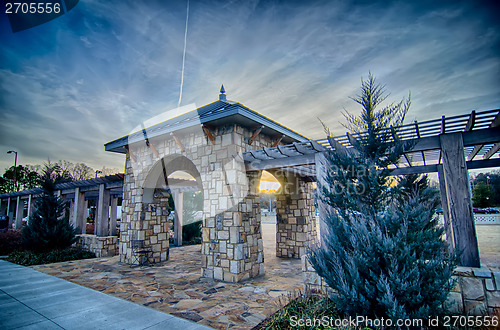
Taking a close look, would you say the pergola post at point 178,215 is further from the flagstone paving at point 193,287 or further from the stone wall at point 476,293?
the stone wall at point 476,293

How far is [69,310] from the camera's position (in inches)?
162

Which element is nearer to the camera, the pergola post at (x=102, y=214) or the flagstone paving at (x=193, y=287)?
the flagstone paving at (x=193, y=287)

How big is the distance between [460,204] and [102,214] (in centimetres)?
1242

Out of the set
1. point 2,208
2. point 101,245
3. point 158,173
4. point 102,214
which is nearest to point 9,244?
point 102,214

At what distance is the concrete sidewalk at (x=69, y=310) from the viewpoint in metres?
3.54

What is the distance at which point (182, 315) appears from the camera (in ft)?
13.1

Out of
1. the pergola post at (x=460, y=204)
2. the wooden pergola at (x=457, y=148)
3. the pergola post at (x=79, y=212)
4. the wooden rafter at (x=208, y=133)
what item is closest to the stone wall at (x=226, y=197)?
the wooden rafter at (x=208, y=133)

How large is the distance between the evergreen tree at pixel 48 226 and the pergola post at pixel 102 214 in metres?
1.04

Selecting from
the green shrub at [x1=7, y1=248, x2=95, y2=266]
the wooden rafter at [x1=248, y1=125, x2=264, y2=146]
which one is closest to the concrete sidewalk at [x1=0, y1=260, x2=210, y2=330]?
the green shrub at [x1=7, y1=248, x2=95, y2=266]

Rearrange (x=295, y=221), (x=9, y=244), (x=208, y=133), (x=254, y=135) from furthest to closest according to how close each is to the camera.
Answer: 1. (x=9, y=244)
2. (x=295, y=221)
3. (x=254, y=135)
4. (x=208, y=133)

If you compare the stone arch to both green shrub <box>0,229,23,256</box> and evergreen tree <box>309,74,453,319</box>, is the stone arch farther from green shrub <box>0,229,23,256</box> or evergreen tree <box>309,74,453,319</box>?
green shrub <box>0,229,23,256</box>

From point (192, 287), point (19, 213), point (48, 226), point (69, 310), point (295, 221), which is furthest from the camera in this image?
point (19, 213)

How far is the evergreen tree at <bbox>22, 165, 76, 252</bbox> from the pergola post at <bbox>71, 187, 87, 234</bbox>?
0.96 meters

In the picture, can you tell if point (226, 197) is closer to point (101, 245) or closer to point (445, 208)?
point (445, 208)
